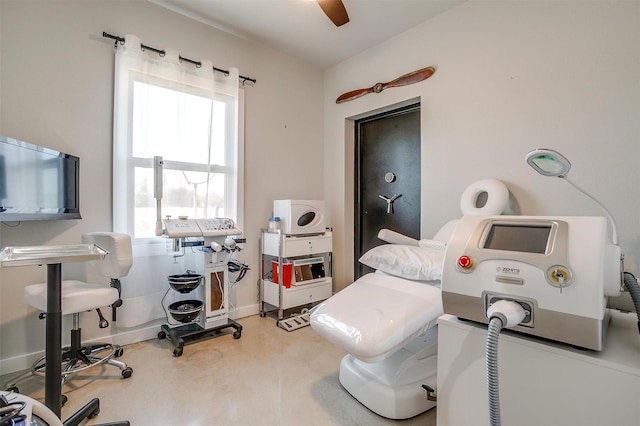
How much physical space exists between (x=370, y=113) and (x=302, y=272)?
6.12 ft

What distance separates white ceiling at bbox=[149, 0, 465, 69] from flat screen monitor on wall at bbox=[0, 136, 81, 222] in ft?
5.19

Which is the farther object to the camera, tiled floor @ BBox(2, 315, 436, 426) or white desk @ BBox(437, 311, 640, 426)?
tiled floor @ BBox(2, 315, 436, 426)

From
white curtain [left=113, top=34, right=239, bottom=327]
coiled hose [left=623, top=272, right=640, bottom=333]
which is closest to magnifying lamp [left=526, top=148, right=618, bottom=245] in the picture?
coiled hose [left=623, top=272, right=640, bottom=333]

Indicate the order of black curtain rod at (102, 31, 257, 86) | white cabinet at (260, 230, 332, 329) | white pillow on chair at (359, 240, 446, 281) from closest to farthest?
1. white pillow on chair at (359, 240, 446, 281)
2. black curtain rod at (102, 31, 257, 86)
3. white cabinet at (260, 230, 332, 329)

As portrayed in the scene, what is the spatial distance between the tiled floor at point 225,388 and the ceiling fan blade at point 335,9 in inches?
94.0

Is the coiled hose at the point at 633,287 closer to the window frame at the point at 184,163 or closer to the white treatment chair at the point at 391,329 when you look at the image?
the white treatment chair at the point at 391,329

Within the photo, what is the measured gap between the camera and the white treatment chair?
1.36 m

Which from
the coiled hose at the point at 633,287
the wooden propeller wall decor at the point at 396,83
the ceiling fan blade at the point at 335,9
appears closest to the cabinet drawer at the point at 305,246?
the wooden propeller wall decor at the point at 396,83

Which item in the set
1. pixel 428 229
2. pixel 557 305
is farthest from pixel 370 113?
pixel 557 305

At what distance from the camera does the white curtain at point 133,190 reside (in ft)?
7.30

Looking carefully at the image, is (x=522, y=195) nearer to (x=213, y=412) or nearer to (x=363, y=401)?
(x=363, y=401)

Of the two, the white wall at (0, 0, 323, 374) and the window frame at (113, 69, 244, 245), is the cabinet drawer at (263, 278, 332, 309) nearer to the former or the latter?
the white wall at (0, 0, 323, 374)

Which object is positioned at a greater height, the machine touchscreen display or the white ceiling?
the white ceiling

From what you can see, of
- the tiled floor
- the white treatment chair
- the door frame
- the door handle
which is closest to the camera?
the white treatment chair
